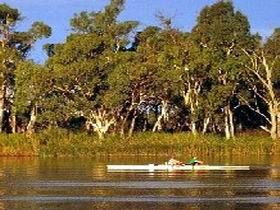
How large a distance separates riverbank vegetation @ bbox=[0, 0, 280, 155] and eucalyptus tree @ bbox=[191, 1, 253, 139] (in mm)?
95

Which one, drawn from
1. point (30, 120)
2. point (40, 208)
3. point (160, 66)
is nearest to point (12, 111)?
point (30, 120)

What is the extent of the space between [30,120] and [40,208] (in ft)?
171

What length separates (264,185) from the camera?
1625 inches

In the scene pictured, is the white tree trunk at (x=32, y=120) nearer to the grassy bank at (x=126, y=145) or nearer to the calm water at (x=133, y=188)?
the grassy bank at (x=126, y=145)

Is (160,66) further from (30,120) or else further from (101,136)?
(30,120)

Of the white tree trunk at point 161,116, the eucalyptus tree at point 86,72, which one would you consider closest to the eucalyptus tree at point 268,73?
the white tree trunk at point 161,116

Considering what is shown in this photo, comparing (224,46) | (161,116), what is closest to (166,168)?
(161,116)

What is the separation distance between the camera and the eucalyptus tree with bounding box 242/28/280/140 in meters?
79.6

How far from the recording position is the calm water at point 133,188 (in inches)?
1304

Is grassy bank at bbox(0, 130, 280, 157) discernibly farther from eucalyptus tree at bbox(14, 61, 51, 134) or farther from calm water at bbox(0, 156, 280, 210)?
calm water at bbox(0, 156, 280, 210)

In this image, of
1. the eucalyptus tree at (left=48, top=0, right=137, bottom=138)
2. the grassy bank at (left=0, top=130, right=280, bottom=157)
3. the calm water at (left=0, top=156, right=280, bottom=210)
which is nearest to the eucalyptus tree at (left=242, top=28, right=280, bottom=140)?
the grassy bank at (left=0, top=130, right=280, bottom=157)

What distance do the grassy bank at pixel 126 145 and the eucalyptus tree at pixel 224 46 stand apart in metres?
5.77

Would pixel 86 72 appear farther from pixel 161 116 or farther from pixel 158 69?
pixel 161 116

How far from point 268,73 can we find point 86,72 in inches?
659
